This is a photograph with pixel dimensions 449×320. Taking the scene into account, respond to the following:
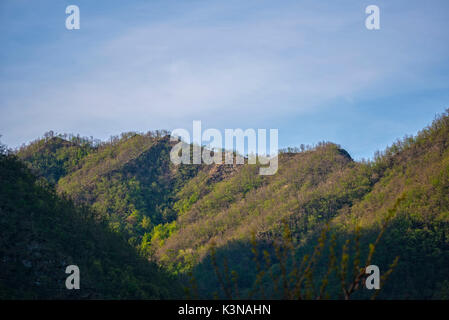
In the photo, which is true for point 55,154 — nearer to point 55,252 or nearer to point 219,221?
point 219,221

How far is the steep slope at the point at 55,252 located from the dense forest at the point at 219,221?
0.33 ft

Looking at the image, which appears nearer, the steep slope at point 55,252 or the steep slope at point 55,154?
the steep slope at point 55,252

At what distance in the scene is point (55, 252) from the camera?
1097 inches

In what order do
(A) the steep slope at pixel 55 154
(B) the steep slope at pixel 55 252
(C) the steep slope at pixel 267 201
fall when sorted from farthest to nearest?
(A) the steep slope at pixel 55 154 → (C) the steep slope at pixel 267 201 → (B) the steep slope at pixel 55 252

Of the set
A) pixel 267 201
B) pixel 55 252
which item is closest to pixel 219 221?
pixel 267 201

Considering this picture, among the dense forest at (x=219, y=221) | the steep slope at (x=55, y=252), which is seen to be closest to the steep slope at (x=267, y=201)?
the dense forest at (x=219, y=221)

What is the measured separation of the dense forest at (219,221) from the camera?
25.1 meters

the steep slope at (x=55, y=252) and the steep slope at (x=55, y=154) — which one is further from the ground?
the steep slope at (x=55, y=154)

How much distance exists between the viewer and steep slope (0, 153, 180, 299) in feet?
82.0

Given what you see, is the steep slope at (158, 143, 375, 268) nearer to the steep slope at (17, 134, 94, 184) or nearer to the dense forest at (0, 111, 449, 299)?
the dense forest at (0, 111, 449, 299)

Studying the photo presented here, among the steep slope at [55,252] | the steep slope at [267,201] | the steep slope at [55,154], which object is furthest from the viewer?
the steep slope at [55,154]

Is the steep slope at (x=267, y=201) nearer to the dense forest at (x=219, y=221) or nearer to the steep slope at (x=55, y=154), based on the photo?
the dense forest at (x=219, y=221)

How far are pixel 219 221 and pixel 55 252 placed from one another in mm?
55988

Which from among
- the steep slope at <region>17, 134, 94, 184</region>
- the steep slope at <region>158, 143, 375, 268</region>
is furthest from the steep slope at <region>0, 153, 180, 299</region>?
the steep slope at <region>17, 134, 94, 184</region>
